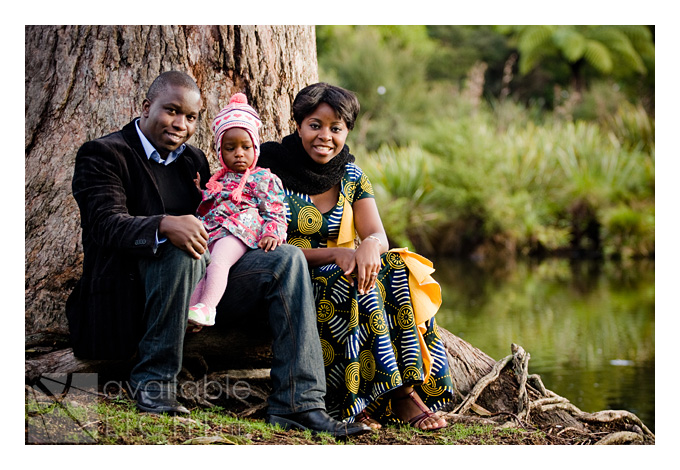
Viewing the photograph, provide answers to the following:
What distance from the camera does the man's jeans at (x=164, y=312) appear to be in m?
2.73

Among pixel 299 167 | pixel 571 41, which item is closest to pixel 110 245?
pixel 299 167

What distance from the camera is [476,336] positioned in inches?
255

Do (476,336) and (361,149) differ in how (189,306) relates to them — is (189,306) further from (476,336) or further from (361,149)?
(361,149)

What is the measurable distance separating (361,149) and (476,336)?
327 inches

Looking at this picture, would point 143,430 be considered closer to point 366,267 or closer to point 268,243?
point 268,243

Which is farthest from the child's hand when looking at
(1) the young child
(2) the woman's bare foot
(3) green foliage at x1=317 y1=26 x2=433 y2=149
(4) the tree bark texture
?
(3) green foliage at x1=317 y1=26 x2=433 y2=149

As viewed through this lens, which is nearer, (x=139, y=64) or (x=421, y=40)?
(x=139, y=64)

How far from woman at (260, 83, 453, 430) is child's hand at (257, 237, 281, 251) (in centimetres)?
26

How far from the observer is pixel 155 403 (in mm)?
2826

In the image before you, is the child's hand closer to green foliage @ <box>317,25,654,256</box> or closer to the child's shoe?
the child's shoe

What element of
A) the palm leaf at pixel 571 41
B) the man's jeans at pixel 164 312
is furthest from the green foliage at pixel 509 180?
the man's jeans at pixel 164 312

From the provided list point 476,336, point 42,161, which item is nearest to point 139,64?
point 42,161

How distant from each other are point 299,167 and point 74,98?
130 centimetres
